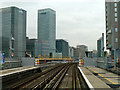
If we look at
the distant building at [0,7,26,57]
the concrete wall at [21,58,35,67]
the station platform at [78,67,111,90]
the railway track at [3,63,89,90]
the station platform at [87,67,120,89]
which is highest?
the distant building at [0,7,26,57]

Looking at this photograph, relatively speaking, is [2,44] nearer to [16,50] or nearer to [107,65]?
[16,50]

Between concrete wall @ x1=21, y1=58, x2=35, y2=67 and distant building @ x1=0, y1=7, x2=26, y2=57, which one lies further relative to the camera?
distant building @ x1=0, y1=7, x2=26, y2=57

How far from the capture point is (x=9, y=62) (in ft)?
133

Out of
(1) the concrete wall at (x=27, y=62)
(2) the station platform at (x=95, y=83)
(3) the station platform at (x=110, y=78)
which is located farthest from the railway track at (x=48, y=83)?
(1) the concrete wall at (x=27, y=62)

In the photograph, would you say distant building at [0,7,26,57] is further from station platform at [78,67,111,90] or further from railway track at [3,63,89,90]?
station platform at [78,67,111,90]

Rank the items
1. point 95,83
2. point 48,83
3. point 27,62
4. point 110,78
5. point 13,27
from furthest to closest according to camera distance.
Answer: point 13,27 → point 27,62 → point 110,78 → point 48,83 → point 95,83

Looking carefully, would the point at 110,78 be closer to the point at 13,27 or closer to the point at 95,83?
the point at 95,83

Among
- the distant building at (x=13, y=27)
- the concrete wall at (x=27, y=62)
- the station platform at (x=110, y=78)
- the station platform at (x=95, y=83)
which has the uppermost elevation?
the distant building at (x=13, y=27)

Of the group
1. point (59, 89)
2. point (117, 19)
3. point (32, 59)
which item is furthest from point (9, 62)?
point (117, 19)

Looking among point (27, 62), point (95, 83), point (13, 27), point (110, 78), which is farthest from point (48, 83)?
point (13, 27)

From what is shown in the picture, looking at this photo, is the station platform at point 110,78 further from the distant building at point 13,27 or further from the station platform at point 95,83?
the distant building at point 13,27

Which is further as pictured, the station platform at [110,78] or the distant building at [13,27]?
the distant building at [13,27]

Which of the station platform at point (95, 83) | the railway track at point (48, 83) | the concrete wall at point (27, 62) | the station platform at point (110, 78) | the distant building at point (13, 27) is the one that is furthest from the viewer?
the distant building at point (13, 27)

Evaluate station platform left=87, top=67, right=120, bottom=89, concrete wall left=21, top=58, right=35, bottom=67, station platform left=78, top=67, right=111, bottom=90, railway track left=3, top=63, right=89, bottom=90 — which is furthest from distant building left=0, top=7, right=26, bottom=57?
station platform left=78, top=67, right=111, bottom=90
